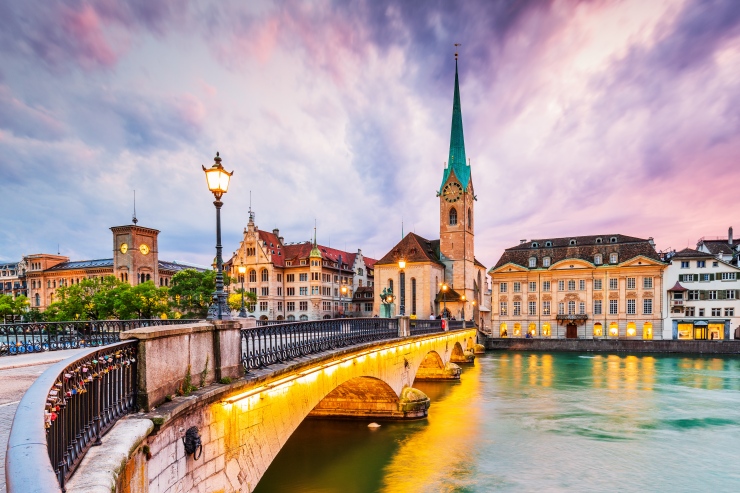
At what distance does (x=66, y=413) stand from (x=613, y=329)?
213ft

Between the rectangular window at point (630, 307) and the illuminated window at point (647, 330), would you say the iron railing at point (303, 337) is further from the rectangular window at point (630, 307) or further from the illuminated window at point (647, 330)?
the illuminated window at point (647, 330)

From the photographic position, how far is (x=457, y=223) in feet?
Answer: 220

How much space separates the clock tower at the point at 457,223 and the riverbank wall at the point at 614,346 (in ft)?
30.9

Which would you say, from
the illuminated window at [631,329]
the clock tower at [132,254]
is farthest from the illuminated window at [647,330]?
the clock tower at [132,254]

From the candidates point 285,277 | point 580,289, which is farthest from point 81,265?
point 580,289

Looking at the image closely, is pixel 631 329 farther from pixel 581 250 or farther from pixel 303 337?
pixel 303 337

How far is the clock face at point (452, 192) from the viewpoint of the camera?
67625mm

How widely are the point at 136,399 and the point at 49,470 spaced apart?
13.0ft

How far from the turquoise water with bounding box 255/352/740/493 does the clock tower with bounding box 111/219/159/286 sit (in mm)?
64712

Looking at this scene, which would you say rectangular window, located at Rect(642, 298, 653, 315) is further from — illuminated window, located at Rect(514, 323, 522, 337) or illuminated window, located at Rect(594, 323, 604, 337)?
illuminated window, located at Rect(514, 323, 522, 337)

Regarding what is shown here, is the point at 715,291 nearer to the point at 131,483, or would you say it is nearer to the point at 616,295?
the point at 616,295

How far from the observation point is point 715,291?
184ft

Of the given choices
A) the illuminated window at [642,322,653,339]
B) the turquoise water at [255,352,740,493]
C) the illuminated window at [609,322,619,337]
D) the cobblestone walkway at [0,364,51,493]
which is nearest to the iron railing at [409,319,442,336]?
the turquoise water at [255,352,740,493]

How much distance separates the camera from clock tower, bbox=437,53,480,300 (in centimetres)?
6619
